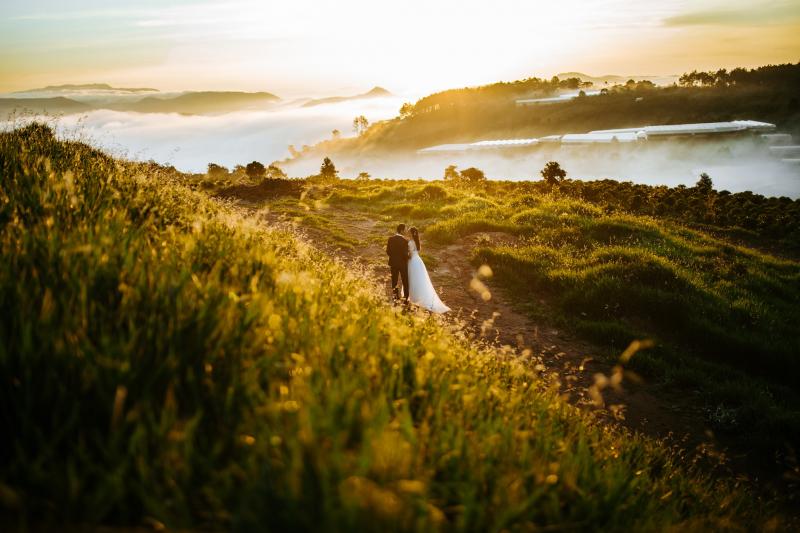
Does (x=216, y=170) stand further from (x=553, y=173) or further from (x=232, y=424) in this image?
(x=232, y=424)

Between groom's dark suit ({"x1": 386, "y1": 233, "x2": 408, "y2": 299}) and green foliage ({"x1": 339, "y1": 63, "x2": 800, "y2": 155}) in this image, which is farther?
green foliage ({"x1": 339, "y1": 63, "x2": 800, "y2": 155})

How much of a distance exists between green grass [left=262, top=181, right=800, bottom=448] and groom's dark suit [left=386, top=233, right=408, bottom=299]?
3.35 meters

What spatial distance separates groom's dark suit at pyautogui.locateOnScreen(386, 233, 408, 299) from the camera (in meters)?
11.9

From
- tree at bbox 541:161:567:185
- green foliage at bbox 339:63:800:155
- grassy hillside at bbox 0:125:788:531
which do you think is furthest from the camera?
green foliage at bbox 339:63:800:155

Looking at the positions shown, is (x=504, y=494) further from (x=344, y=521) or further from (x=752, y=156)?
(x=752, y=156)

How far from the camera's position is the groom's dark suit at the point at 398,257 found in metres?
11.9

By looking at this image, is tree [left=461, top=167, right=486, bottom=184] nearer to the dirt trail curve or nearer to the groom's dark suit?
the dirt trail curve

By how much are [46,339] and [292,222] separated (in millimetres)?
18485

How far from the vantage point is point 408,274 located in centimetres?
1226

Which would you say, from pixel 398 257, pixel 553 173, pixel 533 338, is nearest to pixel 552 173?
pixel 553 173

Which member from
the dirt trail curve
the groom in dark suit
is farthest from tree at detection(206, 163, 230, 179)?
the groom in dark suit

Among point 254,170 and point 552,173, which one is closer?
point 552,173

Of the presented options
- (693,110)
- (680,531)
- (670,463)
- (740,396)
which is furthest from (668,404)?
(693,110)

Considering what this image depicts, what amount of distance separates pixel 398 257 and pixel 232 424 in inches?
383
